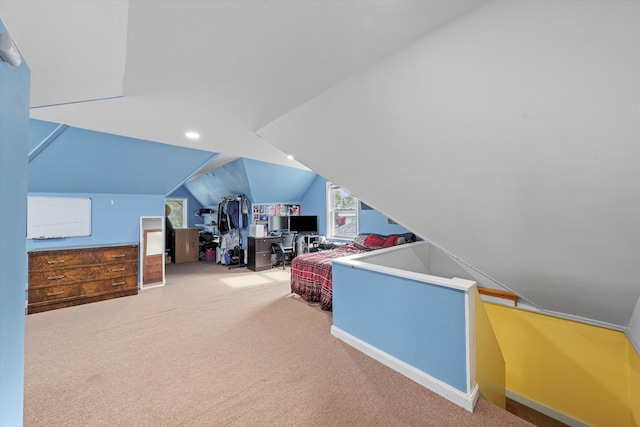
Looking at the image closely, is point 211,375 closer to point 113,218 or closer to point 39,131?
point 39,131

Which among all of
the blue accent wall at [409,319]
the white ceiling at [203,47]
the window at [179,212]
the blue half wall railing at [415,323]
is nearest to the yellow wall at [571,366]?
the blue half wall railing at [415,323]

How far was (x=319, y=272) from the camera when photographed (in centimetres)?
375

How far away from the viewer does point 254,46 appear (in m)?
1.35

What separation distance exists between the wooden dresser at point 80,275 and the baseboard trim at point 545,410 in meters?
5.89

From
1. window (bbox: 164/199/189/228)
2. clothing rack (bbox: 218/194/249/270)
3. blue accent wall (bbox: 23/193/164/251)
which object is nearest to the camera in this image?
blue accent wall (bbox: 23/193/164/251)

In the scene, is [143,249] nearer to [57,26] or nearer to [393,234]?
[57,26]

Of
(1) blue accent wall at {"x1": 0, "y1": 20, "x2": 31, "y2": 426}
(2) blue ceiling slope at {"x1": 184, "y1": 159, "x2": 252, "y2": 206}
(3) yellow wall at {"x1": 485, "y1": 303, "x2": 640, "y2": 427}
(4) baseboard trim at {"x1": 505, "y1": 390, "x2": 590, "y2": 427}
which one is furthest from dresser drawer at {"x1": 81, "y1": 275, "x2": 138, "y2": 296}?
(4) baseboard trim at {"x1": 505, "y1": 390, "x2": 590, "y2": 427}

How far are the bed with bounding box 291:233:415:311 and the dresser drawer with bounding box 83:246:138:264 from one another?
2.73 metres

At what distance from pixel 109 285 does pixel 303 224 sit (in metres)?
3.95

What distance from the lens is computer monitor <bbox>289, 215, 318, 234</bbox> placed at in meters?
6.34

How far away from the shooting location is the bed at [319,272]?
357 centimetres

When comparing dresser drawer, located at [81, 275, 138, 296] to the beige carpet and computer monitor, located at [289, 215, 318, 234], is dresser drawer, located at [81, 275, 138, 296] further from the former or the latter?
computer monitor, located at [289, 215, 318, 234]

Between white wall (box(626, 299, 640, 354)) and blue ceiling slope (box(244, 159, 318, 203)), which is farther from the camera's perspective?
blue ceiling slope (box(244, 159, 318, 203))

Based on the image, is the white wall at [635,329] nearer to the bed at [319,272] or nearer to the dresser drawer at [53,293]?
the bed at [319,272]
